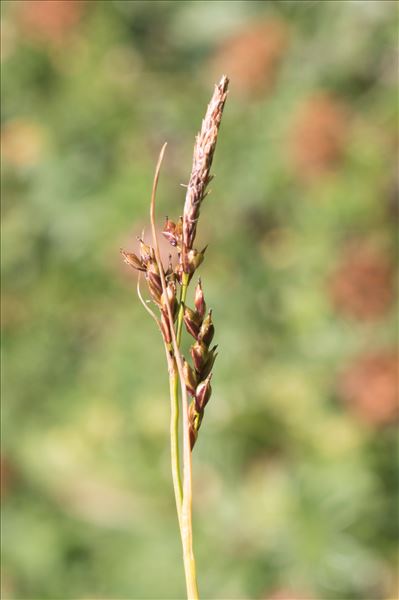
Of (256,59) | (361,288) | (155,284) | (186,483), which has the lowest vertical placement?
(186,483)

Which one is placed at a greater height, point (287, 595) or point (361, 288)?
point (361, 288)

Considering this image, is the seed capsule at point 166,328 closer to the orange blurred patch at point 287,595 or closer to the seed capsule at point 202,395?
the seed capsule at point 202,395

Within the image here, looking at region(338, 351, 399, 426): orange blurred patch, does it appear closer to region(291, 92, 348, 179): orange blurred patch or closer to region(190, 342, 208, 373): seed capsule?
region(291, 92, 348, 179): orange blurred patch

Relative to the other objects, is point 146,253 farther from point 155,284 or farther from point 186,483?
point 186,483

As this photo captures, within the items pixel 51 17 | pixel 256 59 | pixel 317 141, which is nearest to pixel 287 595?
pixel 317 141

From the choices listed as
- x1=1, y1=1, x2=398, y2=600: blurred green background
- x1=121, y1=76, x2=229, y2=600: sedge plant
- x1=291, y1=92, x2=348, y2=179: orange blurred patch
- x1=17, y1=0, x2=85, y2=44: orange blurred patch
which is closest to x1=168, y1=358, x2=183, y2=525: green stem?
x1=121, y1=76, x2=229, y2=600: sedge plant

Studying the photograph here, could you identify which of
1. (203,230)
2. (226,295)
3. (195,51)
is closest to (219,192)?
(203,230)
